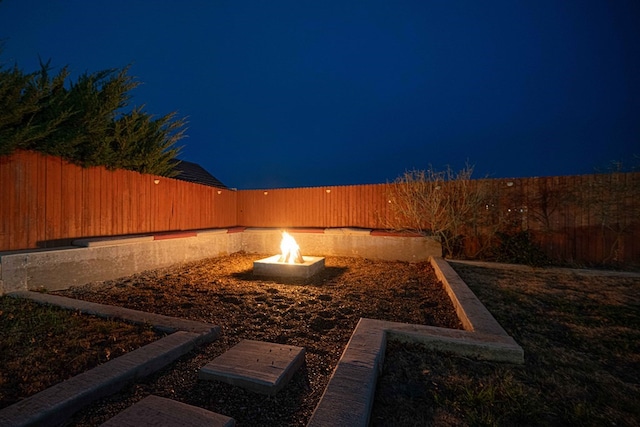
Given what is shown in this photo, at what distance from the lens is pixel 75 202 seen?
5.48m

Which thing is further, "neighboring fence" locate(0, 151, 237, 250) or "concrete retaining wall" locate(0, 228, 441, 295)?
"neighboring fence" locate(0, 151, 237, 250)

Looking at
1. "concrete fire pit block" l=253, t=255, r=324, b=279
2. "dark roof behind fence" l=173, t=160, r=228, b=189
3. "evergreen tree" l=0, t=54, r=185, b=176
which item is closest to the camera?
"evergreen tree" l=0, t=54, r=185, b=176

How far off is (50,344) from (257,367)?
207 centimetres

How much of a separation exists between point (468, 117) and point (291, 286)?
72864 mm

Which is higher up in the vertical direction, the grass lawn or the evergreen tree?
the evergreen tree

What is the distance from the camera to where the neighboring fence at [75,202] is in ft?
15.2

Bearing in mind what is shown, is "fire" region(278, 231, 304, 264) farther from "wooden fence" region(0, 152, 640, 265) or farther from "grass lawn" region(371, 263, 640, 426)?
"grass lawn" region(371, 263, 640, 426)

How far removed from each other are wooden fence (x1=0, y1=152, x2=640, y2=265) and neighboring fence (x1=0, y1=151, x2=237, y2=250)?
0.05 feet

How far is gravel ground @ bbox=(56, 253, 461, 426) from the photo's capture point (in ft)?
5.91

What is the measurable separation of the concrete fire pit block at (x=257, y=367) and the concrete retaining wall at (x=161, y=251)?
4271mm

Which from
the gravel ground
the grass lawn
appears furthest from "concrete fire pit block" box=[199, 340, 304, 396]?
the grass lawn

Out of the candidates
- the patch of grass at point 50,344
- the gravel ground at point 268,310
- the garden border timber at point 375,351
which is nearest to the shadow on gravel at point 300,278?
the gravel ground at point 268,310

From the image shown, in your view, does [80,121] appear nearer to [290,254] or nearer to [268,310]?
[290,254]

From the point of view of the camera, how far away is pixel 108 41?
5162cm
